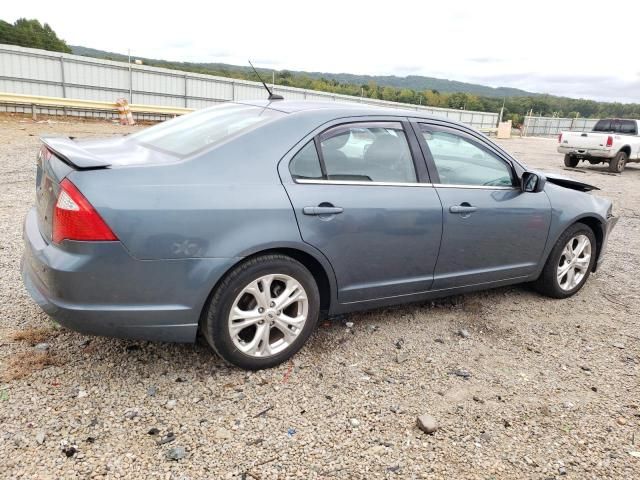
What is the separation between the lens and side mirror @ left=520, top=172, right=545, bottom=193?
403 cm

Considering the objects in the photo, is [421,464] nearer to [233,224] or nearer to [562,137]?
[233,224]

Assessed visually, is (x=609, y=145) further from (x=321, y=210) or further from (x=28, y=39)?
(x=28, y=39)

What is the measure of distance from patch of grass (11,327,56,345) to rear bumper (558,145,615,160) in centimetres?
1697

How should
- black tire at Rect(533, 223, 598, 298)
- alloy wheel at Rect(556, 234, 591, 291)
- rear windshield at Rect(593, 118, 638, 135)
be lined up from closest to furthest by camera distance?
black tire at Rect(533, 223, 598, 298), alloy wheel at Rect(556, 234, 591, 291), rear windshield at Rect(593, 118, 638, 135)

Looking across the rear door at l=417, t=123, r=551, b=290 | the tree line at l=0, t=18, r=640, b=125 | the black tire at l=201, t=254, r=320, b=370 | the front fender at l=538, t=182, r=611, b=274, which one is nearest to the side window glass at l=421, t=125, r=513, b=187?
the rear door at l=417, t=123, r=551, b=290

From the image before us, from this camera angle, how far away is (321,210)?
10.1ft

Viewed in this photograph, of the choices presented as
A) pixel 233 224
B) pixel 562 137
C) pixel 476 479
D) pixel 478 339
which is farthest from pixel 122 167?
pixel 562 137

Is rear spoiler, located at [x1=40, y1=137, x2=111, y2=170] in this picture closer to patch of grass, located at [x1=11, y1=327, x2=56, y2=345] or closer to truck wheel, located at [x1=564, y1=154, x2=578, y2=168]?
patch of grass, located at [x1=11, y1=327, x2=56, y2=345]

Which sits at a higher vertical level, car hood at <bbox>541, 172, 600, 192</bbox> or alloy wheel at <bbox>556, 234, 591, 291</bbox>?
car hood at <bbox>541, 172, 600, 192</bbox>

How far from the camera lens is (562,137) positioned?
16.8 m

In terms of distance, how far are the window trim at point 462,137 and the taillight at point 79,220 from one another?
2178 millimetres

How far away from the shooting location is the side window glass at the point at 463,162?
12.2 feet

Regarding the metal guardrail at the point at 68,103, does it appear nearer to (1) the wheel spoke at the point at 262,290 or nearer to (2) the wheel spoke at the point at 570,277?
(1) the wheel spoke at the point at 262,290

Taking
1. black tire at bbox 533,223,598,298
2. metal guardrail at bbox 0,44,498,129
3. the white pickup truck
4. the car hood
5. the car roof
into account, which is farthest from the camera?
metal guardrail at bbox 0,44,498,129
